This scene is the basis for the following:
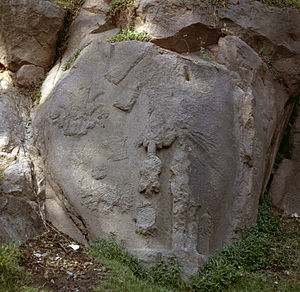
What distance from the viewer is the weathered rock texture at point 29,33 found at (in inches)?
325

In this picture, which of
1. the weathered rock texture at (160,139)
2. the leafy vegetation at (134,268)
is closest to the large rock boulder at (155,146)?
the weathered rock texture at (160,139)

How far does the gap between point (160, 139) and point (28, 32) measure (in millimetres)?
3715

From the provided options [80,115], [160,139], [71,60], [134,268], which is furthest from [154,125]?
[71,60]

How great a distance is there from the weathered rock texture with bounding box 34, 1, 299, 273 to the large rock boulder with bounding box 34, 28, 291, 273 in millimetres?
17

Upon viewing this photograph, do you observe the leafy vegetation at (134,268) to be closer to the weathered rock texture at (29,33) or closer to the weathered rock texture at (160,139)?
the weathered rock texture at (160,139)

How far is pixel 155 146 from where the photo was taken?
269 inches

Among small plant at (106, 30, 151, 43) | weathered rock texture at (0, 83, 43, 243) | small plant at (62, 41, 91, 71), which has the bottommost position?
weathered rock texture at (0, 83, 43, 243)

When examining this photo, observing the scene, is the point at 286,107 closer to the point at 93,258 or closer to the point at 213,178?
the point at 213,178

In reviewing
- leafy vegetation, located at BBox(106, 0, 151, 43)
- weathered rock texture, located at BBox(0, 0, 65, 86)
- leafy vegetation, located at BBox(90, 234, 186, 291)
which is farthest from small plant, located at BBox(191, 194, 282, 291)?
weathered rock texture, located at BBox(0, 0, 65, 86)

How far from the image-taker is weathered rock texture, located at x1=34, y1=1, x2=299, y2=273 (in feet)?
21.6

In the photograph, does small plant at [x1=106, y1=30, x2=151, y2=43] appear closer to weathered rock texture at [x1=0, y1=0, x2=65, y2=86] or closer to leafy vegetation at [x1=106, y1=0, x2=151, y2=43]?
leafy vegetation at [x1=106, y1=0, x2=151, y2=43]

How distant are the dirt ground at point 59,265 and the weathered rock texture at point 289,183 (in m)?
4.50

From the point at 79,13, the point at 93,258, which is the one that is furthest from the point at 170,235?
the point at 79,13

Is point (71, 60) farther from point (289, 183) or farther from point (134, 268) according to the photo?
point (289, 183)
